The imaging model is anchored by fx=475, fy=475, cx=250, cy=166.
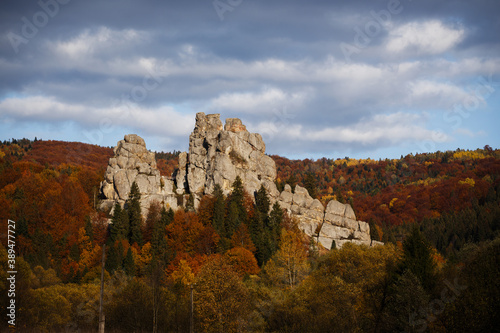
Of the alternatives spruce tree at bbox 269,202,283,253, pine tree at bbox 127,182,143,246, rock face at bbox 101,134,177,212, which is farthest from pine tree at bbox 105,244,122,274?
spruce tree at bbox 269,202,283,253

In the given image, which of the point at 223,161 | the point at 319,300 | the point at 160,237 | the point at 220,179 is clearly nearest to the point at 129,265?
the point at 160,237

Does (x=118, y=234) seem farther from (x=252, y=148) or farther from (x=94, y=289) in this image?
(x=252, y=148)

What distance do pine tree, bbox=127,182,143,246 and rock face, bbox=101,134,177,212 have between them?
14.6ft

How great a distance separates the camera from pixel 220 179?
357ft

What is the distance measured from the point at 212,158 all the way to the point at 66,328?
61747mm

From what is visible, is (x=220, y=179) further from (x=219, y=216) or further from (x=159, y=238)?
(x=159, y=238)

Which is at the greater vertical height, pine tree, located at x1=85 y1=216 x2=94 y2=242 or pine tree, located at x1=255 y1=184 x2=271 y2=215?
pine tree, located at x1=255 y1=184 x2=271 y2=215

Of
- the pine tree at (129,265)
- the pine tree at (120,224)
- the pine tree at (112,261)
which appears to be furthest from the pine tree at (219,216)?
the pine tree at (112,261)

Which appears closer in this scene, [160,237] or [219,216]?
[160,237]

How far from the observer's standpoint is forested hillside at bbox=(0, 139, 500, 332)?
43969 mm

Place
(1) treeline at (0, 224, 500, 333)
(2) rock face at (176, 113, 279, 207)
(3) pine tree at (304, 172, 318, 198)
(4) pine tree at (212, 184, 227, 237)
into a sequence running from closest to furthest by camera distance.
A: (1) treeline at (0, 224, 500, 333)
(4) pine tree at (212, 184, 227, 237)
(2) rock face at (176, 113, 279, 207)
(3) pine tree at (304, 172, 318, 198)

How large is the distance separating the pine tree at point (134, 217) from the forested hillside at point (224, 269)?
0.26 metres

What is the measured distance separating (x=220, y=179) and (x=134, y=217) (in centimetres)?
2357

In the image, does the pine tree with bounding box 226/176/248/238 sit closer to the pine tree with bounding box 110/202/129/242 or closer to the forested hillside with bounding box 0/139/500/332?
the forested hillside with bounding box 0/139/500/332
